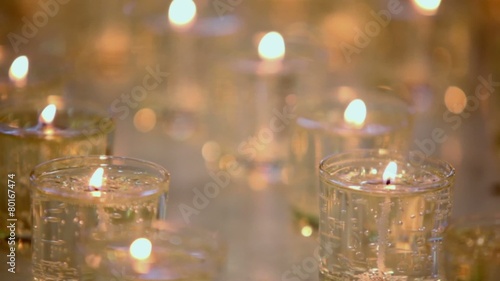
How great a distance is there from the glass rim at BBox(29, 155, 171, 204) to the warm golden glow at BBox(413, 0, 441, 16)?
133 centimetres

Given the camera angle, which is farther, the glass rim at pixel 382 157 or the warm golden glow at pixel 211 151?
the warm golden glow at pixel 211 151

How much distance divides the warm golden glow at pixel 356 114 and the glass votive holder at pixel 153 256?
331 mm

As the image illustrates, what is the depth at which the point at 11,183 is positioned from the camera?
1.20 metres

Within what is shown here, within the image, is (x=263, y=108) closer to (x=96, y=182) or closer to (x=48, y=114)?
(x=48, y=114)

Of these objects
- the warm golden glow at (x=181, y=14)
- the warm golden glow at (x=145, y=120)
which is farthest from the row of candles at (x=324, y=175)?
the warm golden glow at (x=181, y=14)

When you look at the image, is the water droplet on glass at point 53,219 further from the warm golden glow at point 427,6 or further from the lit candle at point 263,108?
the warm golden glow at point 427,6

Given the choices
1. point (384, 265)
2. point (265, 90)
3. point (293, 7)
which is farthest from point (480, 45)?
point (384, 265)

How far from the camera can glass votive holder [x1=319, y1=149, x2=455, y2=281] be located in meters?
1.07

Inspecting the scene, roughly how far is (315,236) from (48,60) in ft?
1.93

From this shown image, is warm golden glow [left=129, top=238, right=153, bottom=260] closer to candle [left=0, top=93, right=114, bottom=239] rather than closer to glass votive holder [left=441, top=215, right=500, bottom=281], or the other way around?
candle [left=0, top=93, right=114, bottom=239]

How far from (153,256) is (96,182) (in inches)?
4.1

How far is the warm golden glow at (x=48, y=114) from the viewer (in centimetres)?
126

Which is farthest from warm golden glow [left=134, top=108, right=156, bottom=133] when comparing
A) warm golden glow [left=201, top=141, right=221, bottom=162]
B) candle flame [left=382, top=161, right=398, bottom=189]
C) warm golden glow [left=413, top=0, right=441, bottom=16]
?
warm golden glow [left=413, top=0, right=441, bottom=16]

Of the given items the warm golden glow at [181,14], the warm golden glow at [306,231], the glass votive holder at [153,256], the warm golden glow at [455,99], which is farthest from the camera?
the warm golden glow at [181,14]
